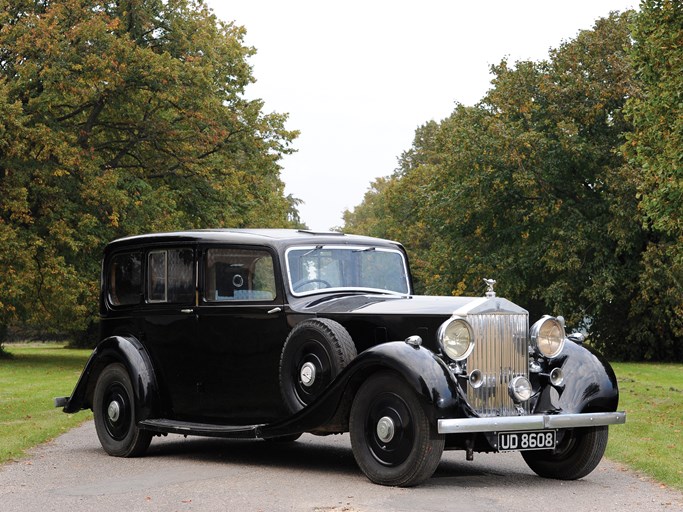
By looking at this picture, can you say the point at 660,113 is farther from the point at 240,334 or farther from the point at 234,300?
the point at 240,334

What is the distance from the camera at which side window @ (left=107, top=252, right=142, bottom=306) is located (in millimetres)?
12000

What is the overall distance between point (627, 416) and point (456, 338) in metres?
Result: 8.52

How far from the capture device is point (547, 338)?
9.59 metres

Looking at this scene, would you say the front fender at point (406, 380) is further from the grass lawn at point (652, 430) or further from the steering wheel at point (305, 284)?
the grass lawn at point (652, 430)

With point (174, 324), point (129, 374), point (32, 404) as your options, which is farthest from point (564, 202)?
point (129, 374)

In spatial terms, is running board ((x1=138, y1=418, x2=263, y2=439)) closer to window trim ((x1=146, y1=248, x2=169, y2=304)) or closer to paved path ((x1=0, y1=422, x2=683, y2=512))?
paved path ((x1=0, y1=422, x2=683, y2=512))

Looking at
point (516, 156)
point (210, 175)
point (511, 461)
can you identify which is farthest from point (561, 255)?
point (511, 461)

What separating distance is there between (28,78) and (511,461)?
73.7 feet

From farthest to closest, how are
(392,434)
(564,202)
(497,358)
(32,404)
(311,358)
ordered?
1. (564,202)
2. (32,404)
3. (311,358)
4. (497,358)
5. (392,434)

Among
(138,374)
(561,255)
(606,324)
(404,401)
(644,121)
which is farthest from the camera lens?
(606,324)

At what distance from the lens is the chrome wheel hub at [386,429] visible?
28.9 feet

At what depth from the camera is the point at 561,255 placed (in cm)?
3803

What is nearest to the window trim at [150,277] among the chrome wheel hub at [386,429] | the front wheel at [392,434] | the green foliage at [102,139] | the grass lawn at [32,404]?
the grass lawn at [32,404]

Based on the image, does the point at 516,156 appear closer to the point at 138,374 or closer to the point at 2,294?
the point at 2,294
